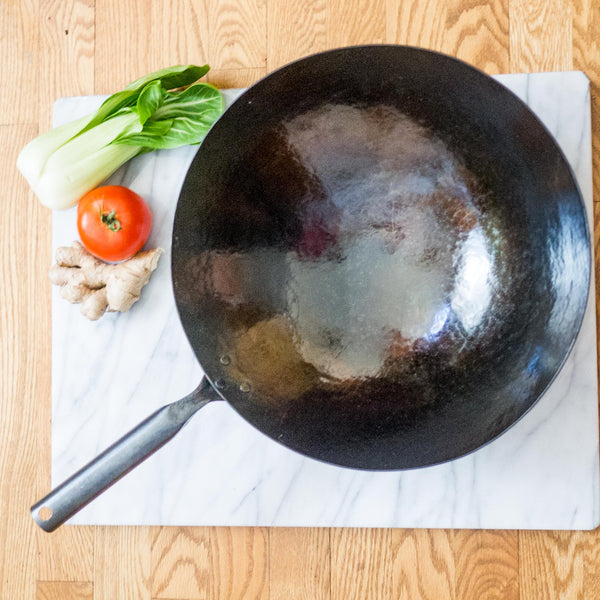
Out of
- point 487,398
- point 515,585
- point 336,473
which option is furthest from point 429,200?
point 515,585

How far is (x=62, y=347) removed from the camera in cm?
81

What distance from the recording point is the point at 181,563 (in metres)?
0.82

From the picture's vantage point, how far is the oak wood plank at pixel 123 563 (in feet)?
2.70

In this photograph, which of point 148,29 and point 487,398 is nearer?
point 487,398

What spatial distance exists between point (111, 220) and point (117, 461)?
10.5 inches

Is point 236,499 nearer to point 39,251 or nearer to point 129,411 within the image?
point 129,411

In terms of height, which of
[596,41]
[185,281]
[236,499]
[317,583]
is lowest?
[317,583]

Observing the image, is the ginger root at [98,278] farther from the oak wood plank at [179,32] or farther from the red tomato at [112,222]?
the oak wood plank at [179,32]

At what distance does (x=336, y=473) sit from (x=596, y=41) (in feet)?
1.94

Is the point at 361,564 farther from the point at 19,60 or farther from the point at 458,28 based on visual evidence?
the point at 19,60

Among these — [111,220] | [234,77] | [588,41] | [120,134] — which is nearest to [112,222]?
[111,220]

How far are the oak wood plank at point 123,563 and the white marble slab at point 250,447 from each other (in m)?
0.04

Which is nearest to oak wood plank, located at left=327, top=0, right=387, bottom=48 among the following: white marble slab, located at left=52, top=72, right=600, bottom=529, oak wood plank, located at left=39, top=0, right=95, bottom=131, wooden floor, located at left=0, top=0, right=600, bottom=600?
wooden floor, located at left=0, top=0, right=600, bottom=600

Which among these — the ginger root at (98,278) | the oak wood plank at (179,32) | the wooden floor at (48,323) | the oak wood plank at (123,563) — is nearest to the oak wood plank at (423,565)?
the wooden floor at (48,323)
